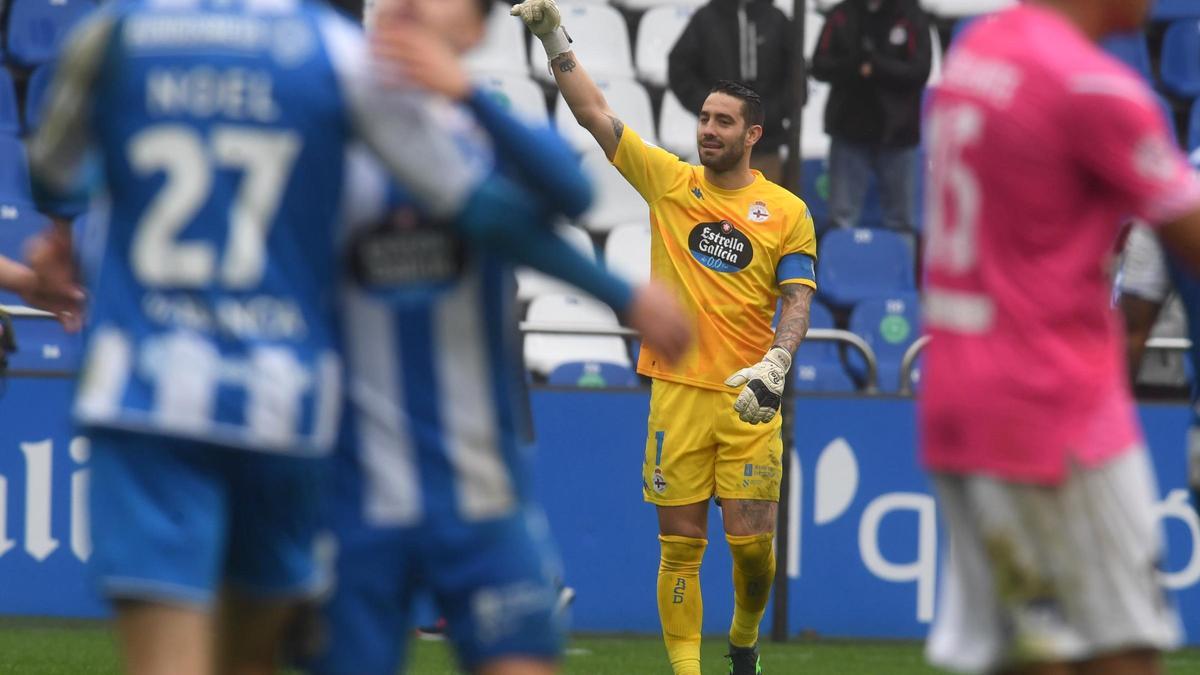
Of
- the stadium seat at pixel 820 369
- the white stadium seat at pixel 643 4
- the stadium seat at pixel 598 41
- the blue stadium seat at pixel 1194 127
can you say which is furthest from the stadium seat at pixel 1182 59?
the stadium seat at pixel 598 41

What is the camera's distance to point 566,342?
450 inches

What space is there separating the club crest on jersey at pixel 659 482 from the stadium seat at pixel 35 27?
6.77m

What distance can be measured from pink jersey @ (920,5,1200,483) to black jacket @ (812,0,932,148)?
843 cm

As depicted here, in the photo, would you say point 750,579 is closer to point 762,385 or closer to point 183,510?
point 762,385

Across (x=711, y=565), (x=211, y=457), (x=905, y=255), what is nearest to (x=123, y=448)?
(x=211, y=457)

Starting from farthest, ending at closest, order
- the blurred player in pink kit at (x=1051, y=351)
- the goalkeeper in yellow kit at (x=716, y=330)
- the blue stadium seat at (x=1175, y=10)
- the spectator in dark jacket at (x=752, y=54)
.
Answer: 1. the blue stadium seat at (x=1175, y=10)
2. the spectator in dark jacket at (x=752, y=54)
3. the goalkeeper in yellow kit at (x=716, y=330)
4. the blurred player in pink kit at (x=1051, y=351)

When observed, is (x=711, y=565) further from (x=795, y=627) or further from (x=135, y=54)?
(x=135, y=54)

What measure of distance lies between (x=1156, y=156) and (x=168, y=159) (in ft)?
5.76

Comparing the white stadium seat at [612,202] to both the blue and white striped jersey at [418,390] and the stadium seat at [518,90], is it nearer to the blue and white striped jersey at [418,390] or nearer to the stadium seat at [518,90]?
the stadium seat at [518,90]

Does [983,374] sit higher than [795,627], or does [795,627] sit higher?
[983,374]

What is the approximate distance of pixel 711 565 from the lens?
389 inches

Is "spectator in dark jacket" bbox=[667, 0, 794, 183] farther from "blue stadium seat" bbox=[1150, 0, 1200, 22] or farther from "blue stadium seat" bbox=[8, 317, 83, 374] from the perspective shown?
"blue stadium seat" bbox=[8, 317, 83, 374]

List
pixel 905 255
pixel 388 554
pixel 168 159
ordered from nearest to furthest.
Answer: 1. pixel 168 159
2. pixel 388 554
3. pixel 905 255

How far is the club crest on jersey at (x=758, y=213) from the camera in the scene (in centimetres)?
769
